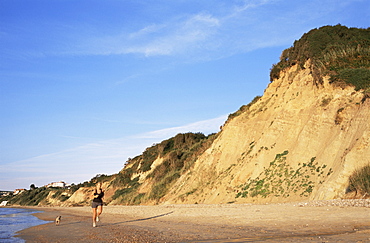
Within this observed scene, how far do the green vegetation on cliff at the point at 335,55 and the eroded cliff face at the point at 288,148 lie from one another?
717 mm

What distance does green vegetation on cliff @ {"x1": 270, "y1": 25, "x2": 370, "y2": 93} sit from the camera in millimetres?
23438

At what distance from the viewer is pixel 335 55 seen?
85.0 feet

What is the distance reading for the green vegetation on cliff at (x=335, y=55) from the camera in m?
23.4

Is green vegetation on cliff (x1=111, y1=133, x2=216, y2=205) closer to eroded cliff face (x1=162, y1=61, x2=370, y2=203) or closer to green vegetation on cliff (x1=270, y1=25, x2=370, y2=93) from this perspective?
eroded cliff face (x1=162, y1=61, x2=370, y2=203)

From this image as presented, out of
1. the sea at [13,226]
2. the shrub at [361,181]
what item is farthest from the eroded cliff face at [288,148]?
the sea at [13,226]

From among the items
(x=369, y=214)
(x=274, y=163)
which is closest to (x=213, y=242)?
(x=369, y=214)

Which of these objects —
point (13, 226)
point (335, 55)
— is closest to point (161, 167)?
point (335, 55)

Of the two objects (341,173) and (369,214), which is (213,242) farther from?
(341,173)

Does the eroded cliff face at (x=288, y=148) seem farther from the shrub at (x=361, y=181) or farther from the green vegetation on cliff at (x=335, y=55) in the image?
the green vegetation on cliff at (x=335, y=55)

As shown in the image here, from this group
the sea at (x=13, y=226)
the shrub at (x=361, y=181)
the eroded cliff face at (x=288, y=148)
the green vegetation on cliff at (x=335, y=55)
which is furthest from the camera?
the green vegetation on cliff at (x=335, y=55)

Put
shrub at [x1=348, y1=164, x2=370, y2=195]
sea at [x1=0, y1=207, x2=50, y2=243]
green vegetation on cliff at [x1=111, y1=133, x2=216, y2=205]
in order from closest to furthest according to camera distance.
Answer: sea at [x1=0, y1=207, x2=50, y2=243] → shrub at [x1=348, y1=164, x2=370, y2=195] → green vegetation on cliff at [x1=111, y1=133, x2=216, y2=205]

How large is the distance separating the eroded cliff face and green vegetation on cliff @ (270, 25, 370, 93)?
717 millimetres

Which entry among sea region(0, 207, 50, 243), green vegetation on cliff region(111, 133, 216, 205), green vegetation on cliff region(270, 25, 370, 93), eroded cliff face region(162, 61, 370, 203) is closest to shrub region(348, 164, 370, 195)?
eroded cliff face region(162, 61, 370, 203)

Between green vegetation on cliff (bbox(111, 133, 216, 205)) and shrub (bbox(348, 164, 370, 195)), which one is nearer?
shrub (bbox(348, 164, 370, 195))
